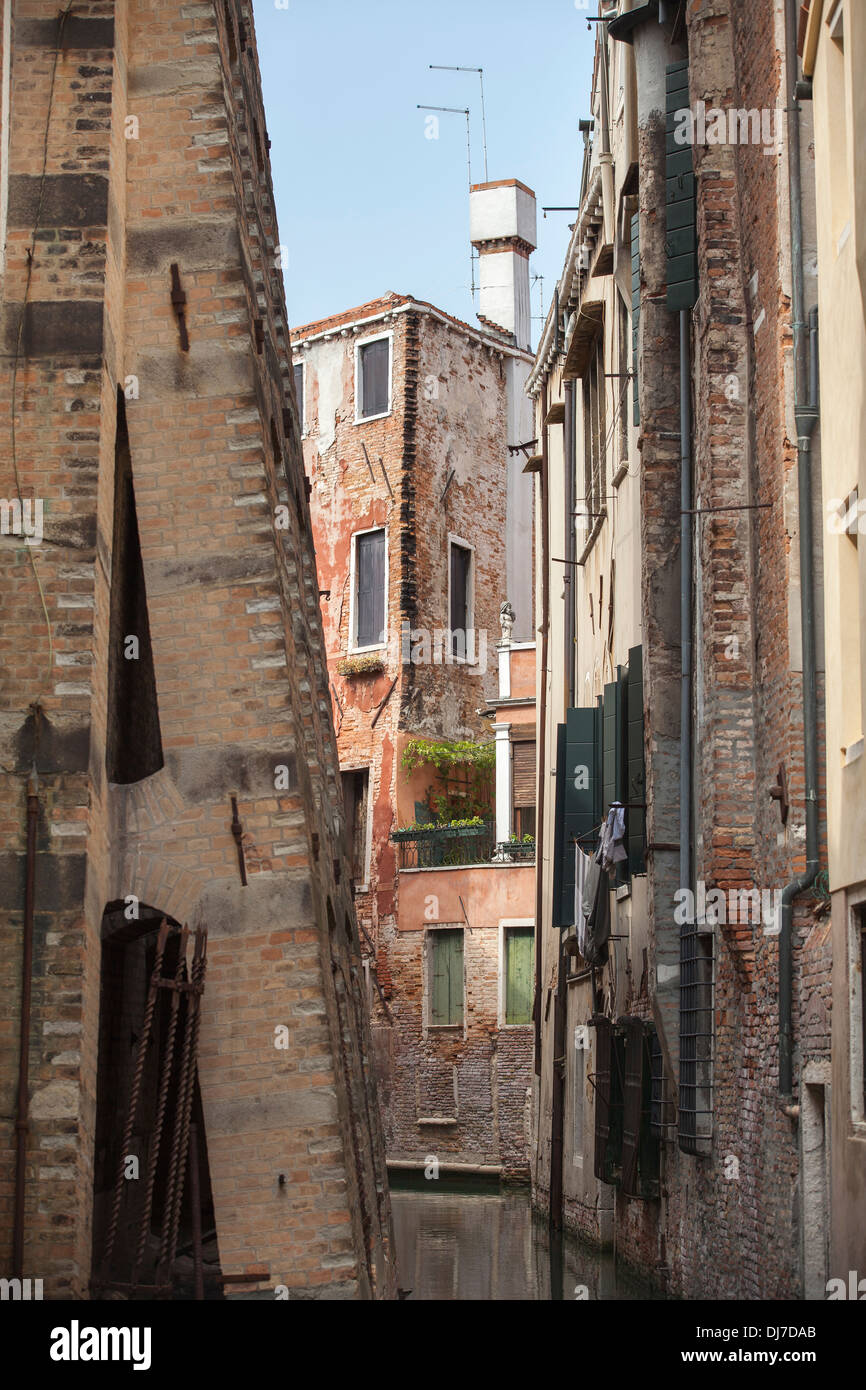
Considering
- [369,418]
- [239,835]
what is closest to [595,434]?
[239,835]

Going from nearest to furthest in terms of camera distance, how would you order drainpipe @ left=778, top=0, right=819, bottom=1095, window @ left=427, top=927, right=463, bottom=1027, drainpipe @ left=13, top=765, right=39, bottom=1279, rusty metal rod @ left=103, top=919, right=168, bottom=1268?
drainpipe @ left=13, top=765, right=39, bottom=1279 → rusty metal rod @ left=103, top=919, right=168, bottom=1268 → drainpipe @ left=778, top=0, right=819, bottom=1095 → window @ left=427, top=927, right=463, bottom=1027

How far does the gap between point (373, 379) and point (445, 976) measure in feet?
33.7

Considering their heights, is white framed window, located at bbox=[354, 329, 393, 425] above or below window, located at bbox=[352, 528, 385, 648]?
above

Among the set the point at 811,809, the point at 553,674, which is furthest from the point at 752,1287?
the point at 553,674

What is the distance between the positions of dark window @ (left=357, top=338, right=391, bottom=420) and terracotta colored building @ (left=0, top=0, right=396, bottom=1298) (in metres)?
20.2

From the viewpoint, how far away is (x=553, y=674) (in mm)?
22359

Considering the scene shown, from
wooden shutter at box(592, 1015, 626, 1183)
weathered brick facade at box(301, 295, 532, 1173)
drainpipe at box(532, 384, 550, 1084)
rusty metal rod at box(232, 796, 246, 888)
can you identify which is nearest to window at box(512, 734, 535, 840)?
weathered brick facade at box(301, 295, 532, 1173)

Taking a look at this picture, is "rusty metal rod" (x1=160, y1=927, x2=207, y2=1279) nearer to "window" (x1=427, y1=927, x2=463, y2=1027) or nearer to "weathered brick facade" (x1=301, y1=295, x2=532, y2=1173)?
"weathered brick facade" (x1=301, y1=295, x2=532, y2=1173)

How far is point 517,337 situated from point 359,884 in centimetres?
1046

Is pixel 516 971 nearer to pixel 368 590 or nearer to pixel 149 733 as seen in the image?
pixel 368 590

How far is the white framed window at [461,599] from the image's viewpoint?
1211 inches

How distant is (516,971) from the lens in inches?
1073

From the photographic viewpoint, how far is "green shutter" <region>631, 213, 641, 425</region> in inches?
547
